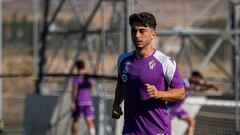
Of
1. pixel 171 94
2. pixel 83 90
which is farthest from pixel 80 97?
pixel 171 94

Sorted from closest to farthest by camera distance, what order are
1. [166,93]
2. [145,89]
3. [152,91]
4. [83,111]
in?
1. [152,91]
2. [166,93]
3. [145,89]
4. [83,111]

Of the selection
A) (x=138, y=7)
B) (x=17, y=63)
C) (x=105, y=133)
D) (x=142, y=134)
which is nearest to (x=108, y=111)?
(x=105, y=133)

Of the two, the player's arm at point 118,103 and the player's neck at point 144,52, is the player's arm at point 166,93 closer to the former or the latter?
the player's neck at point 144,52

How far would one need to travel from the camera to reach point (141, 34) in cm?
766

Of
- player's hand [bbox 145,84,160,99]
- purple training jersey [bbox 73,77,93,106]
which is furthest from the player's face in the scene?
purple training jersey [bbox 73,77,93,106]

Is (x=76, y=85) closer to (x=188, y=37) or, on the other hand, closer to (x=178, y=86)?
(x=188, y=37)

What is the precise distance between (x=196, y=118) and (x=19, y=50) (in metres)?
18.9

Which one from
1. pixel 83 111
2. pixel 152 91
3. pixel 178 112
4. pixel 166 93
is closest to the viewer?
pixel 152 91

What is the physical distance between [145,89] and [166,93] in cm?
25

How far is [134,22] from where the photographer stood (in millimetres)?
7742

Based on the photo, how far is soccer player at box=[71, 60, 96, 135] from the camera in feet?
56.6

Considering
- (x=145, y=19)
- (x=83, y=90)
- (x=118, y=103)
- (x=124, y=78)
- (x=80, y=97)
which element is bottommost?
(x=80, y=97)

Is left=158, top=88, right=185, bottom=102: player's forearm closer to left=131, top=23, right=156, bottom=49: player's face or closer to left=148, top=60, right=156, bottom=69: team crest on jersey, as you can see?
left=148, top=60, right=156, bottom=69: team crest on jersey

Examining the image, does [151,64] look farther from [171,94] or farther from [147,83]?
[171,94]
